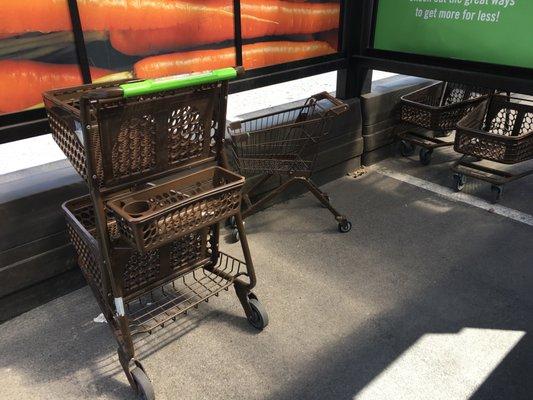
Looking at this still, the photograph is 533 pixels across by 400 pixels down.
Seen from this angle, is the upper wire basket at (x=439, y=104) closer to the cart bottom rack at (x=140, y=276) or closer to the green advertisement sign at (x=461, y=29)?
the green advertisement sign at (x=461, y=29)

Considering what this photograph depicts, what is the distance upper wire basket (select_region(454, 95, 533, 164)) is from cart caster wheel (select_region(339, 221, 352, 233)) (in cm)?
143

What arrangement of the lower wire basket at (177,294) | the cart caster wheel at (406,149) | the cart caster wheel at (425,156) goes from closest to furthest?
the lower wire basket at (177,294)
the cart caster wheel at (425,156)
the cart caster wheel at (406,149)

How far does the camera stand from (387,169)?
16.0ft

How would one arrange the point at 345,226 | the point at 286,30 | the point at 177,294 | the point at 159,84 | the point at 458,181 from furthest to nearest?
the point at 458,181 < the point at 286,30 < the point at 345,226 < the point at 177,294 < the point at 159,84

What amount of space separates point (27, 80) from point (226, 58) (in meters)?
1.51

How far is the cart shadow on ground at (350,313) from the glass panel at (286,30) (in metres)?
1.45

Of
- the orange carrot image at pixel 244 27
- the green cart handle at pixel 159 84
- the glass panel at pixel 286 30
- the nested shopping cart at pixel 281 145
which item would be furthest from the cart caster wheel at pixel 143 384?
the glass panel at pixel 286 30

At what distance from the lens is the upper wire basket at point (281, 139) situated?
11.1 feet

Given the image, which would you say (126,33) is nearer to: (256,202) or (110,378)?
(256,202)

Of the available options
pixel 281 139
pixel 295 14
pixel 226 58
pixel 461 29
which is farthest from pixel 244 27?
pixel 461 29

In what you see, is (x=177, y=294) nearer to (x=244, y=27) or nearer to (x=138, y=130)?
(x=138, y=130)

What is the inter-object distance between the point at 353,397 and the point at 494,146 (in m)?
2.82

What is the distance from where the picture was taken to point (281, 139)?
11.8 feet

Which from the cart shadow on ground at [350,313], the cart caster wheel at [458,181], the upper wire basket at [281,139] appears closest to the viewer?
the cart shadow on ground at [350,313]
